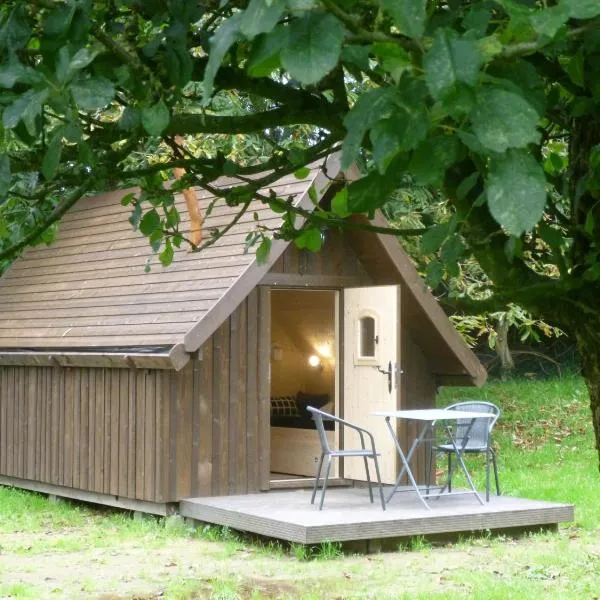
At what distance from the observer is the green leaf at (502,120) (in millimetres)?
1191

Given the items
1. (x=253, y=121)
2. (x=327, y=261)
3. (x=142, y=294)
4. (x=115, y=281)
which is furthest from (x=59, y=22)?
(x=115, y=281)

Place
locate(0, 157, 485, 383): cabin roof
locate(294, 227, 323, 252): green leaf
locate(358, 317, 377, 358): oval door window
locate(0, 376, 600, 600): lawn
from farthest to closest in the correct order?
locate(358, 317, 377, 358): oval door window → locate(0, 157, 485, 383): cabin roof → locate(0, 376, 600, 600): lawn → locate(294, 227, 323, 252): green leaf

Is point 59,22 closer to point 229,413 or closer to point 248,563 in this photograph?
point 248,563

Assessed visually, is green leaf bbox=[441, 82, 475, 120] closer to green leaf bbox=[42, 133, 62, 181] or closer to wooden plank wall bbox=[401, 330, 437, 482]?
green leaf bbox=[42, 133, 62, 181]

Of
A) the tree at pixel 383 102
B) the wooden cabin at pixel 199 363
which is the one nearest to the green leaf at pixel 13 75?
the tree at pixel 383 102

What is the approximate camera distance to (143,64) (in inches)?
88.4

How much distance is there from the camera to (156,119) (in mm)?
1909

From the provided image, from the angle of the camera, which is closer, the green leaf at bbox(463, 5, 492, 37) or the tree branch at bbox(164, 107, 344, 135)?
the green leaf at bbox(463, 5, 492, 37)

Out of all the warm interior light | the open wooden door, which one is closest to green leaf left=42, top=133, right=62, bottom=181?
the open wooden door

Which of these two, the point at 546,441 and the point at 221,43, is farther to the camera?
the point at 546,441

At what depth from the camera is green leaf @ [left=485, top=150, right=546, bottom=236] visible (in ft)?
3.94

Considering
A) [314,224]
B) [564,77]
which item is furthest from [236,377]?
[564,77]

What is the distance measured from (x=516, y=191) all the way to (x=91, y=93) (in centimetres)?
69

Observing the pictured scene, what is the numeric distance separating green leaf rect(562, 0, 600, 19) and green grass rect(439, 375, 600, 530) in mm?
10575
